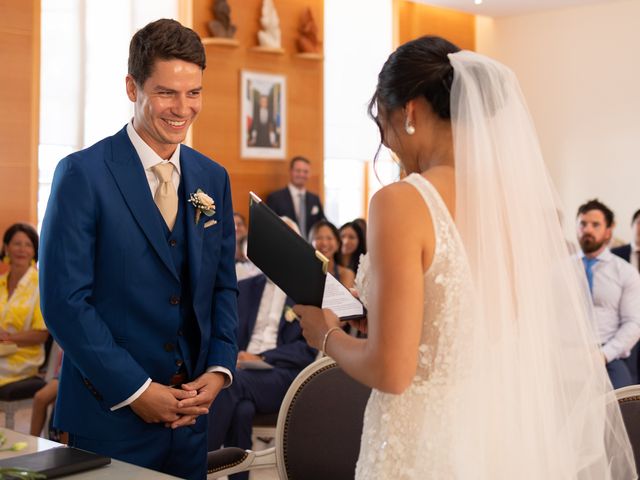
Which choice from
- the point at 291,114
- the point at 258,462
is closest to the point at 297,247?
the point at 258,462

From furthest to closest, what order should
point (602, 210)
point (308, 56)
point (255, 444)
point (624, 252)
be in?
point (308, 56) → point (624, 252) → point (602, 210) → point (255, 444)

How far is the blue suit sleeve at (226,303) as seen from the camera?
258 cm

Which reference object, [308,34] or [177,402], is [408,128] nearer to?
[177,402]

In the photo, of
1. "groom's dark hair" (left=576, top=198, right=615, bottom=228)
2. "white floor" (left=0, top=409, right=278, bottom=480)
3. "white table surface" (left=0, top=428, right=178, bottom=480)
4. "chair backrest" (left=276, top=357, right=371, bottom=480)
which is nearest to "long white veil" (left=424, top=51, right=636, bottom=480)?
"white table surface" (left=0, top=428, right=178, bottom=480)

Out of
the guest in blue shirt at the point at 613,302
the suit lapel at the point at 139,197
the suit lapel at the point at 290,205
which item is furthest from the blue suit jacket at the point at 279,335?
the suit lapel at the point at 290,205

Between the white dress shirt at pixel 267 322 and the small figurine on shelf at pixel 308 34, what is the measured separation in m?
6.22

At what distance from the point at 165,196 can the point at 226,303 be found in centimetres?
37

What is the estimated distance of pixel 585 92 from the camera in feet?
43.2

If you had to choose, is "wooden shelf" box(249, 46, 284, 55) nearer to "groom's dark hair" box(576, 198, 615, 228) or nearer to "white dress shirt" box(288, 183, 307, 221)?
"white dress shirt" box(288, 183, 307, 221)

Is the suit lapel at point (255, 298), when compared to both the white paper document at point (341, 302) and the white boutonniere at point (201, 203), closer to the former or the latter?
the white boutonniere at point (201, 203)

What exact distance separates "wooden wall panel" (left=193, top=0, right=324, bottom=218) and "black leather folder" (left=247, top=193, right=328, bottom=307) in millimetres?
8447

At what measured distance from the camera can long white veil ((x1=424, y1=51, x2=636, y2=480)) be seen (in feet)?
6.47

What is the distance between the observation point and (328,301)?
2.15 metres

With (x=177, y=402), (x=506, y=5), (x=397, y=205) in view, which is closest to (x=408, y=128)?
(x=397, y=205)
